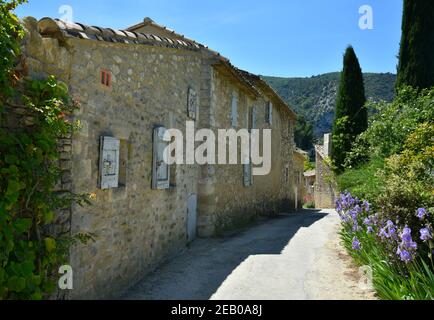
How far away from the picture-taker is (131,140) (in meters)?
6.12

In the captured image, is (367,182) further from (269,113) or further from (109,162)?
(269,113)

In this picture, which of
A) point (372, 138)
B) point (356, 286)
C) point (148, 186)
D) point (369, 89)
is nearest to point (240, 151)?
point (372, 138)

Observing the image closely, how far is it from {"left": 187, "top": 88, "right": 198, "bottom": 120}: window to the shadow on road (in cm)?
293

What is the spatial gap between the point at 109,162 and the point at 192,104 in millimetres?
4167

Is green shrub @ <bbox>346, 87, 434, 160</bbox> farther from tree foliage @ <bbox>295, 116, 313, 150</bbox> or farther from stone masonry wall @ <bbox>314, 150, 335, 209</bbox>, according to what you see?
tree foliage @ <bbox>295, 116, 313, 150</bbox>

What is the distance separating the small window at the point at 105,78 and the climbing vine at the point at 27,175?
1.16 metres

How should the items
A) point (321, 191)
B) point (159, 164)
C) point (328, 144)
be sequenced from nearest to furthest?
point (159, 164), point (328, 144), point (321, 191)

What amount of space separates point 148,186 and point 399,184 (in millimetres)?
4068

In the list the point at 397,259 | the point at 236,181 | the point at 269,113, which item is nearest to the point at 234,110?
the point at 236,181

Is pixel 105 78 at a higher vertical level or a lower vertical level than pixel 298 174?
higher

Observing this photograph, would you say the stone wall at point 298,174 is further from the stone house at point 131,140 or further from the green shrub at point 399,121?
the stone house at point 131,140

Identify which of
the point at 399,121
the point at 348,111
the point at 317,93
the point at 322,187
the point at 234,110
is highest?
the point at 317,93

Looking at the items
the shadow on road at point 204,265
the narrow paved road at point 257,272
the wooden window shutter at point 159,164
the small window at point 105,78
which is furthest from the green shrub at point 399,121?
the small window at point 105,78

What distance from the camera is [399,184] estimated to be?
21.4 ft
